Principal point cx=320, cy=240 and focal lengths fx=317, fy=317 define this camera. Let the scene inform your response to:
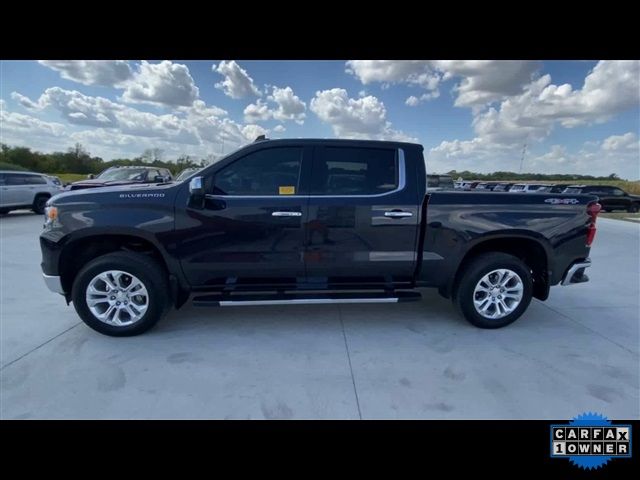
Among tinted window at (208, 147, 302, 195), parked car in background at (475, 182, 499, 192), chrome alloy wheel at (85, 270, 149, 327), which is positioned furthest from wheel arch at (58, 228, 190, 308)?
parked car in background at (475, 182, 499, 192)

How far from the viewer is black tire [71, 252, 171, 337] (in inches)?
126

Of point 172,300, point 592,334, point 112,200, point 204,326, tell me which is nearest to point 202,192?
point 112,200

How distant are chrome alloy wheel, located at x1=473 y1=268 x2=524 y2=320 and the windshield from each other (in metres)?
12.4

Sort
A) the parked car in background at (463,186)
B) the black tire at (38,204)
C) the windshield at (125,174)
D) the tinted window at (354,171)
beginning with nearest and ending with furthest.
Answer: the tinted window at (354,171), the parked car in background at (463,186), the windshield at (125,174), the black tire at (38,204)

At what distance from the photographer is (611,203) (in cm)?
1869

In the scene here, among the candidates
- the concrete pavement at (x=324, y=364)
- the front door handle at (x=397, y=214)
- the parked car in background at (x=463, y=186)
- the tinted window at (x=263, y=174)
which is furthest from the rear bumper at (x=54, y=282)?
the parked car in background at (x=463, y=186)

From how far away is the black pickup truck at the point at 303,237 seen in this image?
321 centimetres

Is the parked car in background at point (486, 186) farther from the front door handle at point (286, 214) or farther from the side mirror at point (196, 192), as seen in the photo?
the side mirror at point (196, 192)

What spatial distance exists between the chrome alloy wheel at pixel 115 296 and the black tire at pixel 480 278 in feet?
11.0

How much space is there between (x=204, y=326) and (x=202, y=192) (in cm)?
149

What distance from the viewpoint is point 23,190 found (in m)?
12.7
